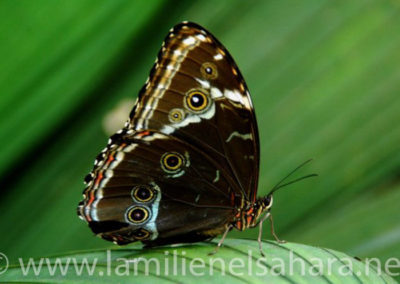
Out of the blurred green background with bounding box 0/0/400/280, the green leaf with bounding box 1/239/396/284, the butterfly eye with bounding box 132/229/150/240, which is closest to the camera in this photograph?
the green leaf with bounding box 1/239/396/284

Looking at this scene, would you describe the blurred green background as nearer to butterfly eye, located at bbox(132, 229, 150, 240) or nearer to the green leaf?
butterfly eye, located at bbox(132, 229, 150, 240)

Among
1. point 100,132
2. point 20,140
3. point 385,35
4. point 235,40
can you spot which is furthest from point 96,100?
point 385,35

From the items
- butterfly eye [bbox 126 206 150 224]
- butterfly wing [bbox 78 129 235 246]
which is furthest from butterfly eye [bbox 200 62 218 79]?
butterfly eye [bbox 126 206 150 224]

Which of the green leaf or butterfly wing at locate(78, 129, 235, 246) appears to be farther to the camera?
butterfly wing at locate(78, 129, 235, 246)

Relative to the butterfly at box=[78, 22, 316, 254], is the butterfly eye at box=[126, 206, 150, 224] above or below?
below

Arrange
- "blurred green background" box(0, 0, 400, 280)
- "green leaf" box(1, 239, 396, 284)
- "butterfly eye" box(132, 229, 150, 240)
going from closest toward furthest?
"green leaf" box(1, 239, 396, 284) < "butterfly eye" box(132, 229, 150, 240) < "blurred green background" box(0, 0, 400, 280)

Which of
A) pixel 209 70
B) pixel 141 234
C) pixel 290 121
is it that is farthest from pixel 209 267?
pixel 290 121

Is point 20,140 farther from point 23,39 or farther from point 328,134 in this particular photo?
point 328,134
